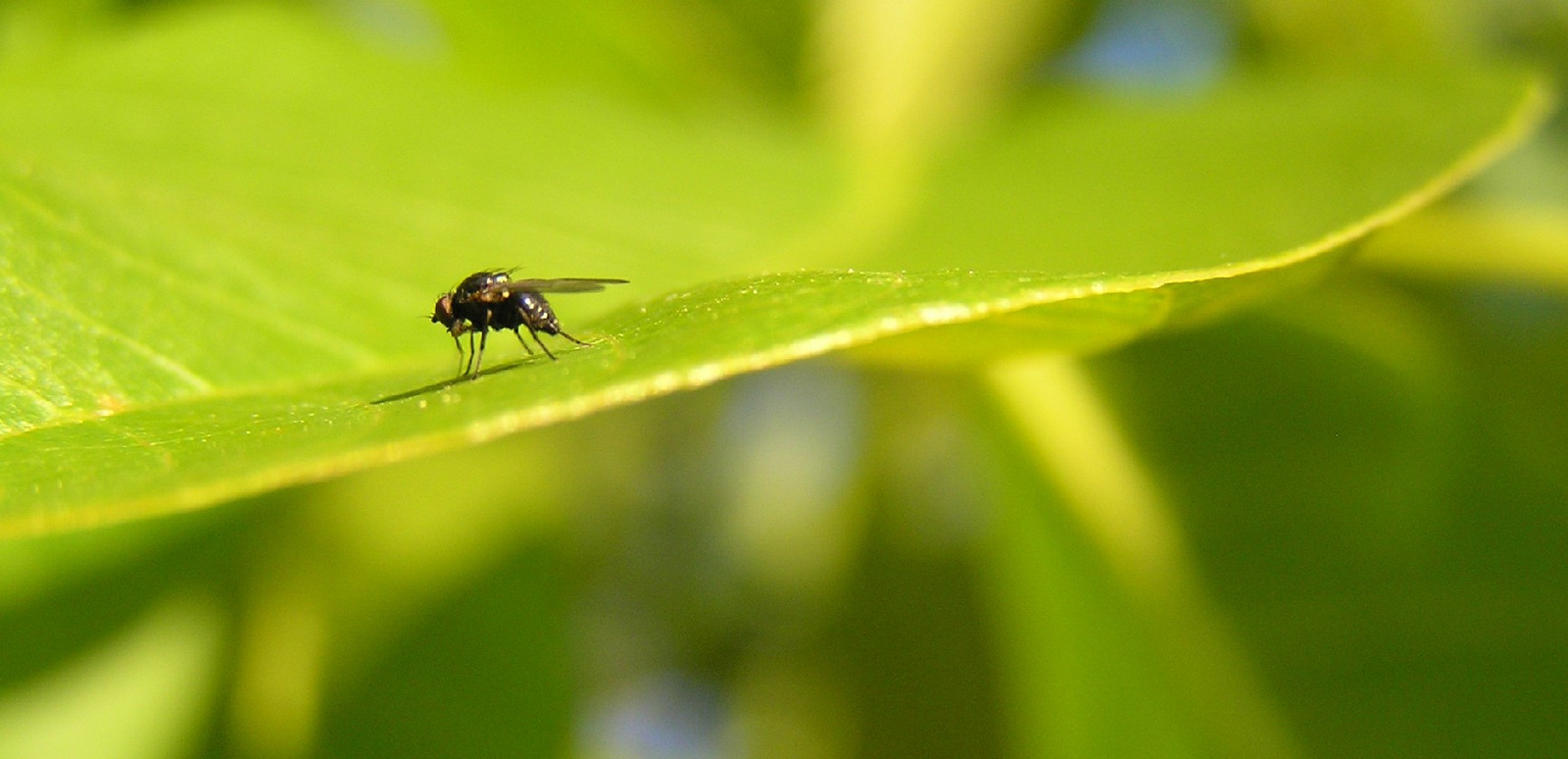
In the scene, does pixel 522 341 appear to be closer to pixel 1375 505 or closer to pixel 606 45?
pixel 606 45

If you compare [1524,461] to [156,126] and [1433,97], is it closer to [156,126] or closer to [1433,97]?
[1433,97]

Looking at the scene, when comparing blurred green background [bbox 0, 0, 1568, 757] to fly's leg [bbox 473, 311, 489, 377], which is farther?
blurred green background [bbox 0, 0, 1568, 757]

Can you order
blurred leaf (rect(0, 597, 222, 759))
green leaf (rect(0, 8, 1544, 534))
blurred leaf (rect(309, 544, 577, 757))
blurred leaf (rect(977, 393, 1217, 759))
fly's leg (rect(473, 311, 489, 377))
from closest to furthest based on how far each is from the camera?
1. green leaf (rect(0, 8, 1544, 534))
2. fly's leg (rect(473, 311, 489, 377))
3. blurred leaf (rect(0, 597, 222, 759))
4. blurred leaf (rect(977, 393, 1217, 759))
5. blurred leaf (rect(309, 544, 577, 757))

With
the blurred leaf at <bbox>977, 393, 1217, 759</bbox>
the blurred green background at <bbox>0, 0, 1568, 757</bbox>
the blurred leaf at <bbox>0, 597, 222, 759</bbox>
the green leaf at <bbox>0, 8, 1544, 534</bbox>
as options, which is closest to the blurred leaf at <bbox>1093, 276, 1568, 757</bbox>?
the blurred green background at <bbox>0, 0, 1568, 757</bbox>

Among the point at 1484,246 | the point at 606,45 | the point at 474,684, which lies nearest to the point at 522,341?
the point at 474,684

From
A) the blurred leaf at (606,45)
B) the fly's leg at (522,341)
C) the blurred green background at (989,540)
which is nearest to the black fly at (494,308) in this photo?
the fly's leg at (522,341)

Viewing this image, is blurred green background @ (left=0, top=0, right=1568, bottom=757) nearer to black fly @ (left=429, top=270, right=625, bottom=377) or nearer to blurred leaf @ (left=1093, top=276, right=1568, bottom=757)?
blurred leaf @ (left=1093, top=276, right=1568, bottom=757)

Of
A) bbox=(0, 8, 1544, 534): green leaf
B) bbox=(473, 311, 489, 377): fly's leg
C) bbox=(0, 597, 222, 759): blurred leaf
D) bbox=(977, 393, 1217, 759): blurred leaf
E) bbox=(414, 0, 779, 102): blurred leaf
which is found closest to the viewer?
bbox=(0, 8, 1544, 534): green leaf
